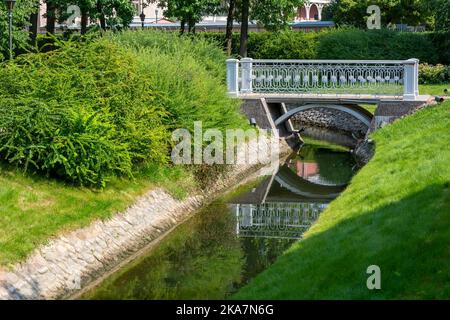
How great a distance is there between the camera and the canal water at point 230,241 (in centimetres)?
1575

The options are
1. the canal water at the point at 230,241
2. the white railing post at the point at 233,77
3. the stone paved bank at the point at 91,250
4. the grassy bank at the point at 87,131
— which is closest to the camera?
the stone paved bank at the point at 91,250

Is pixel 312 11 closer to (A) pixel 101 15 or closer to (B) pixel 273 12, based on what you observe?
(B) pixel 273 12

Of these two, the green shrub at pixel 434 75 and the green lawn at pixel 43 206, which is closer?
the green lawn at pixel 43 206

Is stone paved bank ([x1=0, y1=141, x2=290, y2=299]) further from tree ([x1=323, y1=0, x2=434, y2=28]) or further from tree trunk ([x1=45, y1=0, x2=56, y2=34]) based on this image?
tree ([x1=323, y1=0, x2=434, y2=28])

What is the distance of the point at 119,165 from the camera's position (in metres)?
20.1

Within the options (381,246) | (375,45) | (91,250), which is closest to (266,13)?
(375,45)

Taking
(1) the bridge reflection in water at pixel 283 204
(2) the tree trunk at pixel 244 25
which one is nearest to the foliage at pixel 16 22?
(2) the tree trunk at pixel 244 25

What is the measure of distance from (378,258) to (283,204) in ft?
36.5

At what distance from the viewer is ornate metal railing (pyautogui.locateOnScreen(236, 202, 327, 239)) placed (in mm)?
20016

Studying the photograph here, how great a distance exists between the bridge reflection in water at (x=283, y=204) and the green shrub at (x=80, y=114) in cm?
269

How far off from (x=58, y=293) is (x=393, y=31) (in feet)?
109

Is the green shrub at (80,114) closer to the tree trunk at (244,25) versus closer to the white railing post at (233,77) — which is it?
the white railing post at (233,77)
